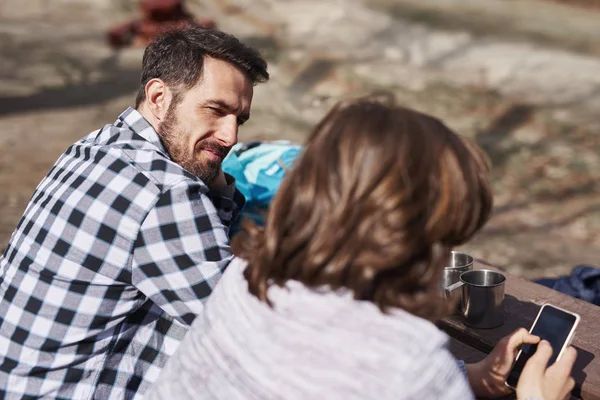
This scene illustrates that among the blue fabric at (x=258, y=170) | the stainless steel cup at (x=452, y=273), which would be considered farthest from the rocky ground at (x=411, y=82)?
the stainless steel cup at (x=452, y=273)

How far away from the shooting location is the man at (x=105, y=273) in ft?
4.78

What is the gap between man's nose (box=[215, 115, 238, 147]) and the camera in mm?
1926

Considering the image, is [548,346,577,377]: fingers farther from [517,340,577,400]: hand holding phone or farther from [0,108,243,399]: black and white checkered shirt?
[0,108,243,399]: black and white checkered shirt

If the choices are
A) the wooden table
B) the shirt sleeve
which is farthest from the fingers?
the shirt sleeve

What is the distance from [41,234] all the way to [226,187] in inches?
30.7

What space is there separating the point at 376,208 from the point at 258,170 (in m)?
1.67

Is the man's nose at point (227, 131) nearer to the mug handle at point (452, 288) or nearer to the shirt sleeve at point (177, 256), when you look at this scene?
the shirt sleeve at point (177, 256)

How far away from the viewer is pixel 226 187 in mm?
2211

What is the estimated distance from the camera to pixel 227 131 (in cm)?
193

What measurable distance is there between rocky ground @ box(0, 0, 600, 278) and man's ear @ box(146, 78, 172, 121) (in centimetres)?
215

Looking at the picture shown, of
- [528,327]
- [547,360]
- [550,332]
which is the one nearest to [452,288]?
[528,327]

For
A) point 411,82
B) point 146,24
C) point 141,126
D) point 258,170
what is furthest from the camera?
point 146,24

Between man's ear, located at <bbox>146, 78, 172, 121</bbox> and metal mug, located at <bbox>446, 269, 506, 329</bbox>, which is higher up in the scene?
man's ear, located at <bbox>146, 78, 172, 121</bbox>

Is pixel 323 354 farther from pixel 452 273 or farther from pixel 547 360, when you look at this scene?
pixel 452 273
